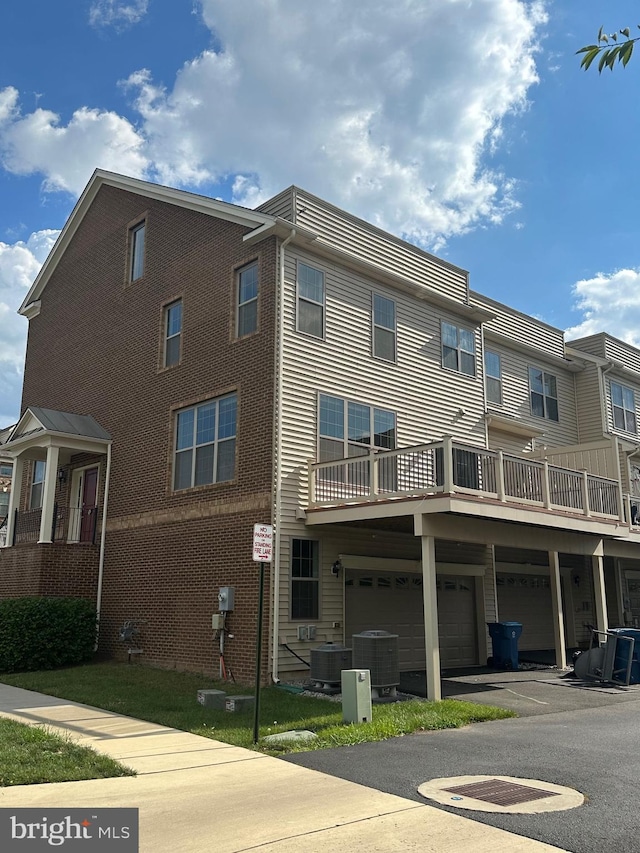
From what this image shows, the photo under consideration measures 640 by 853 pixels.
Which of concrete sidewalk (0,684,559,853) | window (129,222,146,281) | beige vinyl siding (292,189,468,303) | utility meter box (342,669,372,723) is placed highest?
window (129,222,146,281)

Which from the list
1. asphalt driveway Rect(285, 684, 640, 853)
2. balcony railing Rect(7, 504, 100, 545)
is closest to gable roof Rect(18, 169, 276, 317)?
balcony railing Rect(7, 504, 100, 545)

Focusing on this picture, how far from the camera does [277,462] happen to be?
14.5 meters

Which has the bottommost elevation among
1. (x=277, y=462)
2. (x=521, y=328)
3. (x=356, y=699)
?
(x=356, y=699)

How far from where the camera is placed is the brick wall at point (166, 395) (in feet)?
49.1

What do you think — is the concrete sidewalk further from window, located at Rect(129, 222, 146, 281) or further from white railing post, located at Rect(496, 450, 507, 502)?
window, located at Rect(129, 222, 146, 281)

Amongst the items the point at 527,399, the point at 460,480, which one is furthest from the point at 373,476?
the point at 527,399

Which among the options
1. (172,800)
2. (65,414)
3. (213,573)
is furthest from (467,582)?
(172,800)

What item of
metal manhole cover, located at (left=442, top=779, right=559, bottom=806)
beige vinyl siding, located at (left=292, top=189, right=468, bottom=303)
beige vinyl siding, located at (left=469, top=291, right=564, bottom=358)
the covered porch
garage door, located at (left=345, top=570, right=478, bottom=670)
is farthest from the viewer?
beige vinyl siding, located at (left=469, top=291, right=564, bottom=358)

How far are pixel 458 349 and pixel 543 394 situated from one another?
554 centimetres

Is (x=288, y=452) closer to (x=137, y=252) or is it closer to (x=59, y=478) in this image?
(x=137, y=252)

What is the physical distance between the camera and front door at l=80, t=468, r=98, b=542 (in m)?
19.4

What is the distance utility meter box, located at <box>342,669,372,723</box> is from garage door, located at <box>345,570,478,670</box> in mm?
4801

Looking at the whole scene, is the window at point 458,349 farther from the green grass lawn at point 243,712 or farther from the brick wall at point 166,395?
the green grass lawn at point 243,712

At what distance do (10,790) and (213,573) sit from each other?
28.0 ft
